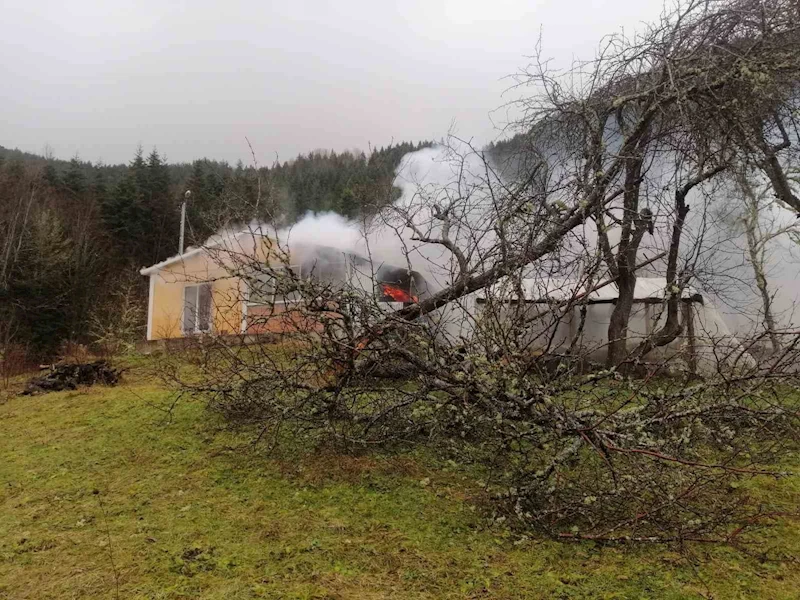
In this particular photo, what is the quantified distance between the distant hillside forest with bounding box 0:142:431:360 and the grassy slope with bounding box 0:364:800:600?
17.7 ft

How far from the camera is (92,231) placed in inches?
1102

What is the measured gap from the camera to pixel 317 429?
15.8ft

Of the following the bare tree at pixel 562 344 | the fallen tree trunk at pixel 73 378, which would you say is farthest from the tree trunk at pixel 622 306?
the fallen tree trunk at pixel 73 378

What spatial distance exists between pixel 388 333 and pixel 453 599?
1858 mm

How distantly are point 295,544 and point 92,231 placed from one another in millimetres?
29571

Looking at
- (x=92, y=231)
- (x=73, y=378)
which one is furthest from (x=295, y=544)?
(x=92, y=231)

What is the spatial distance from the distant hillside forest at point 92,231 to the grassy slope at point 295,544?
5388mm

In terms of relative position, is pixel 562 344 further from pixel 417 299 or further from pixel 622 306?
pixel 622 306

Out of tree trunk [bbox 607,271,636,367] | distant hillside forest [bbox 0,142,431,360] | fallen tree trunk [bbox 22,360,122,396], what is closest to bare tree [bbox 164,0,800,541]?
tree trunk [bbox 607,271,636,367]

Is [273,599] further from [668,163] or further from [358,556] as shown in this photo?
[668,163]

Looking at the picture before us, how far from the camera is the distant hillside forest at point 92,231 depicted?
1822 cm

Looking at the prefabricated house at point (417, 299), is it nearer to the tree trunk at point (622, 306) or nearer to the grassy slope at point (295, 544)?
the tree trunk at point (622, 306)

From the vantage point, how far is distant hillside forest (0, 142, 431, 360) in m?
18.2

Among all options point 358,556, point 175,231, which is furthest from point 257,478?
point 175,231
